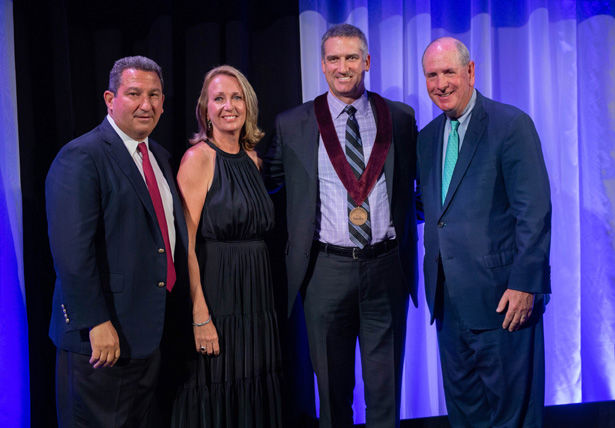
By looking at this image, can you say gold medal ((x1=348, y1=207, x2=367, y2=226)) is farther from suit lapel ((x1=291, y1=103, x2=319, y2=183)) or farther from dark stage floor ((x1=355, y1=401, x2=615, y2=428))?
dark stage floor ((x1=355, y1=401, x2=615, y2=428))

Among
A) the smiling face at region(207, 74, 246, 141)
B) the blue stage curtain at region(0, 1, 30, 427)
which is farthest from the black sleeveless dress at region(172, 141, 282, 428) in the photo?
the blue stage curtain at region(0, 1, 30, 427)

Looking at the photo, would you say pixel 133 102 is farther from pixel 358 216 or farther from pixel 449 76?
pixel 449 76

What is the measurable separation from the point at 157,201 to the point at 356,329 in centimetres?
104

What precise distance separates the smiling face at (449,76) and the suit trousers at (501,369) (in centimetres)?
78

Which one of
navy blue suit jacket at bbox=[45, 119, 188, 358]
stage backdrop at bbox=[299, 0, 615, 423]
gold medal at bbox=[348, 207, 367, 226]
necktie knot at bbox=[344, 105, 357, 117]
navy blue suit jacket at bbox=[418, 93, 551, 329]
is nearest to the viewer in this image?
navy blue suit jacket at bbox=[45, 119, 188, 358]

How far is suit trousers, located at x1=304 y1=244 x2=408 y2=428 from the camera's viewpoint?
2.37 m

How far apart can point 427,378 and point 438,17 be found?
82.0 inches

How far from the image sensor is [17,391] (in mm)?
2518

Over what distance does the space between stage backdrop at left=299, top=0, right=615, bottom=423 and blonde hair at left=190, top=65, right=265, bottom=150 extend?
1.11 metres

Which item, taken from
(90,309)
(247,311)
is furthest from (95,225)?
(247,311)

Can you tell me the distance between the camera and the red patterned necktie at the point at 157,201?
6.89 feet

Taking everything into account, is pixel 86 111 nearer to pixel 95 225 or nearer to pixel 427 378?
pixel 95 225

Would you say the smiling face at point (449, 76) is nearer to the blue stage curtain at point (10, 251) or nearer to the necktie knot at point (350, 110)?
the necktie knot at point (350, 110)

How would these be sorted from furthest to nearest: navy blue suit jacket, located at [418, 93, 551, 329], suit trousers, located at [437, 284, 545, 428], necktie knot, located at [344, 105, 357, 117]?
necktie knot, located at [344, 105, 357, 117] < suit trousers, located at [437, 284, 545, 428] < navy blue suit jacket, located at [418, 93, 551, 329]
